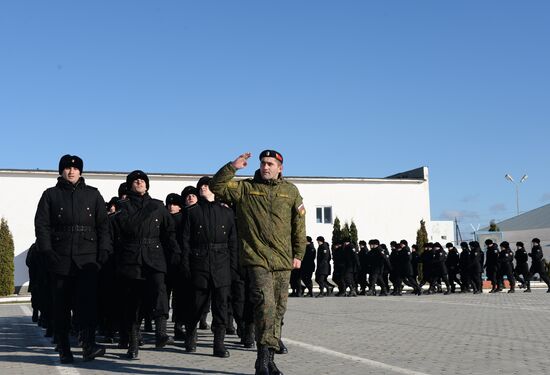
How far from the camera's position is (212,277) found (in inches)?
348

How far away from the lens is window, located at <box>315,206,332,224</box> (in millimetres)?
40906

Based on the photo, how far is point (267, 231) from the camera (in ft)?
22.9

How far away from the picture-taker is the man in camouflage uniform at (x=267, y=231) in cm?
683

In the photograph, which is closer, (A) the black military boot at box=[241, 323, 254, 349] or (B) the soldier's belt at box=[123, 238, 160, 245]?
(B) the soldier's belt at box=[123, 238, 160, 245]

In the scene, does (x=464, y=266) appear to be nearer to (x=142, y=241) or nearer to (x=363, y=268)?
(x=363, y=268)

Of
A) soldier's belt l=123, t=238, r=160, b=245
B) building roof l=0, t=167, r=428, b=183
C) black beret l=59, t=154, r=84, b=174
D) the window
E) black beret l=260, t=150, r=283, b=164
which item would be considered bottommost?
soldier's belt l=123, t=238, r=160, b=245

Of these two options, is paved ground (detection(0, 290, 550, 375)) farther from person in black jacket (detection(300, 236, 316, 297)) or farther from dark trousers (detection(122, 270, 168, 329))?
person in black jacket (detection(300, 236, 316, 297))

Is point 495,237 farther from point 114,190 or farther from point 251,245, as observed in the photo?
point 251,245

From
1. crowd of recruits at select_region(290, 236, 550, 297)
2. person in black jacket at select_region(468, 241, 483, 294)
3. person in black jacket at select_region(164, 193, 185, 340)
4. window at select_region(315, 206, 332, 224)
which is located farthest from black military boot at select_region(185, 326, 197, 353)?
window at select_region(315, 206, 332, 224)

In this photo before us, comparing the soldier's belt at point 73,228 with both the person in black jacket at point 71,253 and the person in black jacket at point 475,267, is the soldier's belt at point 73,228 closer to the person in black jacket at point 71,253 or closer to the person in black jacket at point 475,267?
the person in black jacket at point 71,253

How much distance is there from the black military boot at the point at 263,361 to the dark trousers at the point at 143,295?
2.34 metres

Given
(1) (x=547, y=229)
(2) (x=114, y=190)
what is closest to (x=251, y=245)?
(2) (x=114, y=190)

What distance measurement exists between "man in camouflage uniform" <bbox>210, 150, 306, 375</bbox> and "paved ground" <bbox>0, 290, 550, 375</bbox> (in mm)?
740

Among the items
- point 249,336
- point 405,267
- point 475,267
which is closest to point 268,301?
point 249,336
